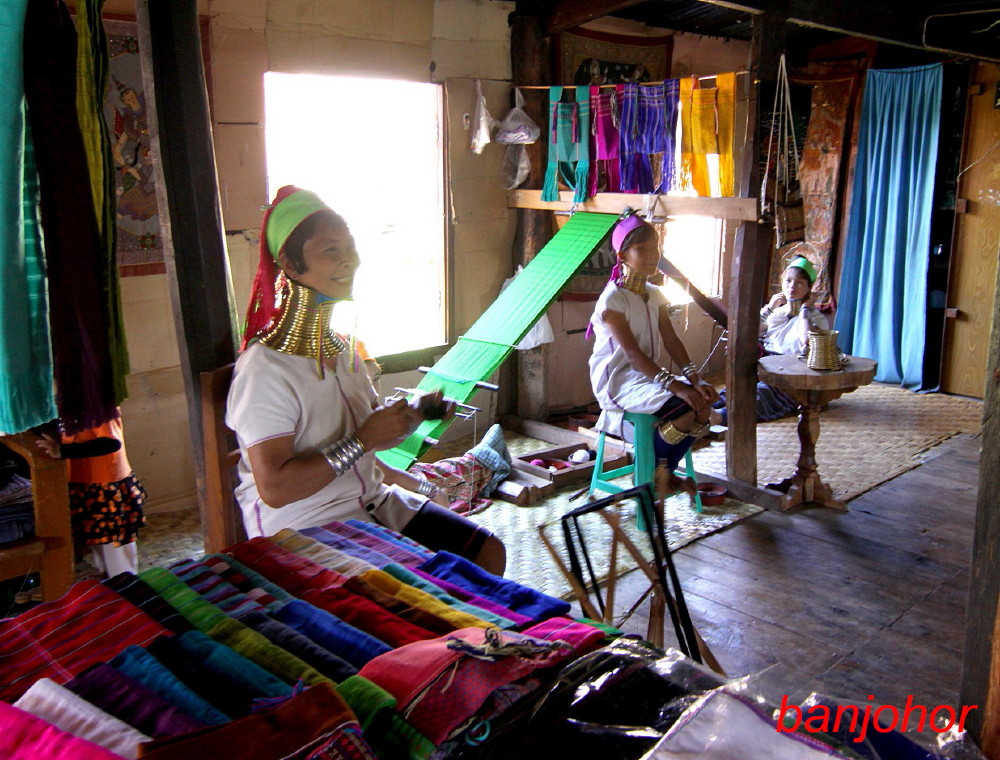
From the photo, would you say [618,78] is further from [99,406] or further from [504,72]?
[99,406]

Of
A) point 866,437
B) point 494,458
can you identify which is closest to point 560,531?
point 494,458

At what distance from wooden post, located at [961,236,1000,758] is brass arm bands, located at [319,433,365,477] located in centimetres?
140

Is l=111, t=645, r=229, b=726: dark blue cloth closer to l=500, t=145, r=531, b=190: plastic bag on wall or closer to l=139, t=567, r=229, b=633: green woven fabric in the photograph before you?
l=139, t=567, r=229, b=633: green woven fabric

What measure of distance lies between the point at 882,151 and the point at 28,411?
654 cm

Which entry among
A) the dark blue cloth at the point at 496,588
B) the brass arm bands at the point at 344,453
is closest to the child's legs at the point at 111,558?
the brass arm bands at the point at 344,453

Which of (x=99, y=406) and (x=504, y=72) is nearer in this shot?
(x=99, y=406)

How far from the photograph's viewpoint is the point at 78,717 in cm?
118

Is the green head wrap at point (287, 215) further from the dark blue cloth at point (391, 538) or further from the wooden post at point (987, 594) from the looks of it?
the wooden post at point (987, 594)

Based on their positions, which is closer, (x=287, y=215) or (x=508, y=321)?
(x=287, y=215)

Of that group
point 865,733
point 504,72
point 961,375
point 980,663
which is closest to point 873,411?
point 961,375

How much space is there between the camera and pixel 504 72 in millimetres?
5266

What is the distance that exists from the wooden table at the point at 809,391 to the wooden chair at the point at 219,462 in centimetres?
274

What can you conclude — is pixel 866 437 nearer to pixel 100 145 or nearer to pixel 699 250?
pixel 699 250

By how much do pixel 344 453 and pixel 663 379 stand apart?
2071 mm
